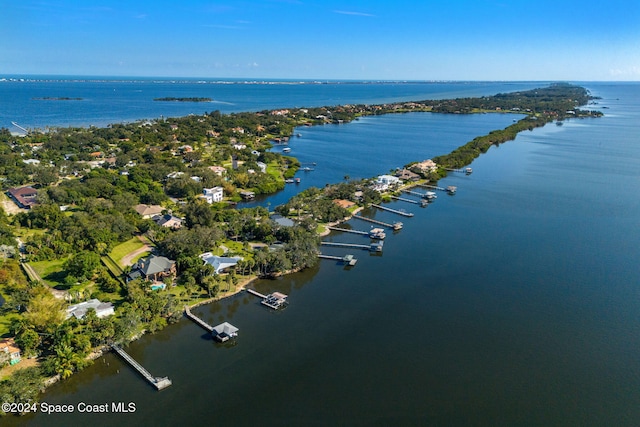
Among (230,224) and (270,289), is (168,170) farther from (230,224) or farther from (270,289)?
(270,289)

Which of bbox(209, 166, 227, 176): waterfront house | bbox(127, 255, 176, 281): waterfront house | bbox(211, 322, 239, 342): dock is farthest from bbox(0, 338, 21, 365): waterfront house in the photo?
bbox(209, 166, 227, 176): waterfront house

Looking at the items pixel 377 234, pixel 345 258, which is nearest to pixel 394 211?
pixel 377 234

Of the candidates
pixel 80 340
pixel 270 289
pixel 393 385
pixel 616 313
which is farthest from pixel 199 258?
pixel 616 313

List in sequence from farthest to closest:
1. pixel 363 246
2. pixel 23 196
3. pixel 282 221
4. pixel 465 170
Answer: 1. pixel 465 170
2. pixel 23 196
3. pixel 282 221
4. pixel 363 246

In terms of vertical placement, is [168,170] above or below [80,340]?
above

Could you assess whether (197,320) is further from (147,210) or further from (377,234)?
(147,210)

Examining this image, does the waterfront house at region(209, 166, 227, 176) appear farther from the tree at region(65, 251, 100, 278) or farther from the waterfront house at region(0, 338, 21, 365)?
the waterfront house at region(0, 338, 21, 365)

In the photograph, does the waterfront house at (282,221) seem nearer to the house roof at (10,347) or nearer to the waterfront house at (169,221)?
the waterfront house at (169,221)
